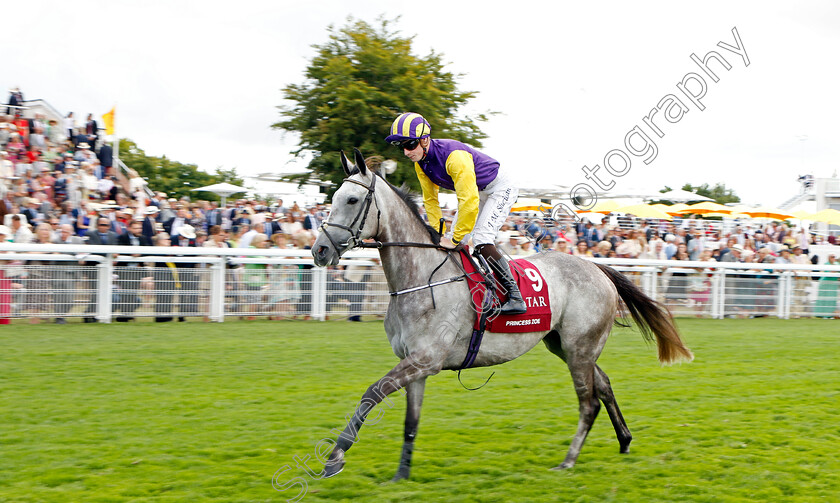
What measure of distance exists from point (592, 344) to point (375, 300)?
274 inches

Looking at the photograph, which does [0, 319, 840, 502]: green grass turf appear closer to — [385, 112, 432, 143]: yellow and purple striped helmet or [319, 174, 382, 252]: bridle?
[319, 174, 382, 252]: bridle

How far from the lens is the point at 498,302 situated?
4652 millimetres

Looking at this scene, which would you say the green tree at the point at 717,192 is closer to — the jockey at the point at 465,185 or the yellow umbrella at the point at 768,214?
the yellow umbrella at the point at 768,214

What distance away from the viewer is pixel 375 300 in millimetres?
11773

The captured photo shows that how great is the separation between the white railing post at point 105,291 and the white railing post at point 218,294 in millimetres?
1311

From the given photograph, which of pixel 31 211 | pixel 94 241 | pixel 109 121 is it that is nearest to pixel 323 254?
pixel 94 241

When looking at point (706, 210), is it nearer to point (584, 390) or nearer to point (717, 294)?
point (717, 294)

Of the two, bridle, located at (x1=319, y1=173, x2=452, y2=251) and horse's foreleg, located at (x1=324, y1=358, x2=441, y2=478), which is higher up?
bridle, located at (x1=319, y1=173, x2=452, y2=251)

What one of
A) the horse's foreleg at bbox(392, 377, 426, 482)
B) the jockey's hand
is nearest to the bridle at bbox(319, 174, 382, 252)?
the jockey's hand

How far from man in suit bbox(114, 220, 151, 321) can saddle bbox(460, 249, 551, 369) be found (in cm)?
664

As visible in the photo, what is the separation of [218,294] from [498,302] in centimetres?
701

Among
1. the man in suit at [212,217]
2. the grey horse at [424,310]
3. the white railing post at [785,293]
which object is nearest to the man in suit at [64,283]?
the man in suit at [212,217]

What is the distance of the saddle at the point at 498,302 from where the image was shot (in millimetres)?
4605

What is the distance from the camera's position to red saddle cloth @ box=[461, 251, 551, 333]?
4648 mm
